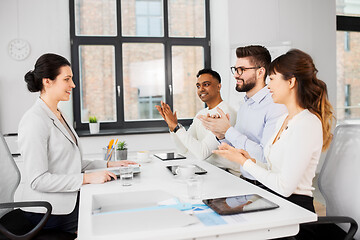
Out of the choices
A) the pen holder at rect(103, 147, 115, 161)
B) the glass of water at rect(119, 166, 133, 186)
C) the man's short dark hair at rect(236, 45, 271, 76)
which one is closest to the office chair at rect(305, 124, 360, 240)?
the man's short dark hair at rect(236, 45, 271, 76)

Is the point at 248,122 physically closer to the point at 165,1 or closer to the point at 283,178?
the point at 283,178

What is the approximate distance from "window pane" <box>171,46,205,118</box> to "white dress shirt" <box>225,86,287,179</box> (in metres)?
2.76

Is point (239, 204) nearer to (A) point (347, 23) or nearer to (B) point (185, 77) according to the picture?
(B) point (185, 77)

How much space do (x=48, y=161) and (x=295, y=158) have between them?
138 centimetres

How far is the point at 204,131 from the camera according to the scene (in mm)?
3154

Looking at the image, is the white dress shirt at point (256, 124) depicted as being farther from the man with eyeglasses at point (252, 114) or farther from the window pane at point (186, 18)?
the window pane at point (186, 18)

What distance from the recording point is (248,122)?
2525mm

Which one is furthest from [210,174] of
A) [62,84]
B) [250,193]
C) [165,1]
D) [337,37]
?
[337,37]

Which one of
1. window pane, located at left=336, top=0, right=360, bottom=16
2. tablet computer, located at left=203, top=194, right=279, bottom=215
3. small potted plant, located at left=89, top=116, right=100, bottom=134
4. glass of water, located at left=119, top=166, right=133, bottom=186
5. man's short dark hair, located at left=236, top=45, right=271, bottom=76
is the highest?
window pane, located at left=336, top=0, right=360, bottom=16

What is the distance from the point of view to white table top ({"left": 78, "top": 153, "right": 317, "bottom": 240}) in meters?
1.22

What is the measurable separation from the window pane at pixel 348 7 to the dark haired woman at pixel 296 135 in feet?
14.8

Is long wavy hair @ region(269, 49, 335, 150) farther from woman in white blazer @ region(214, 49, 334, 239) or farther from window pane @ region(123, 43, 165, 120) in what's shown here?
window pane @ region(123, 43, 165, 120)

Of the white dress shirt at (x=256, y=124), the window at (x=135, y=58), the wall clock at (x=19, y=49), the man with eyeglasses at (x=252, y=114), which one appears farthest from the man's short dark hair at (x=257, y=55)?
the wall clock at (x=19, y=49)

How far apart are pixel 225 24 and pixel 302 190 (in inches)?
144
